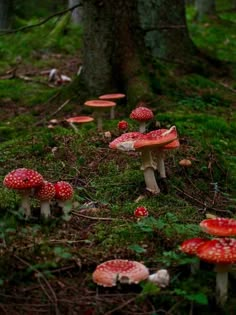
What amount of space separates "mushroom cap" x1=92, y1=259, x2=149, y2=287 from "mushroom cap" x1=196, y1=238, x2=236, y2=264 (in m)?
0.46

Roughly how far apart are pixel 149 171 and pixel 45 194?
5.08 ft

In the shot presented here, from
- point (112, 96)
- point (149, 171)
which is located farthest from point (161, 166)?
point (112, 96)

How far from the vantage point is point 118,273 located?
421cm

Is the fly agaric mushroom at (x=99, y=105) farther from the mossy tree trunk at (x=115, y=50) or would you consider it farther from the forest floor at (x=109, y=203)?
the mossy tree trunk at (x=115, y=50)

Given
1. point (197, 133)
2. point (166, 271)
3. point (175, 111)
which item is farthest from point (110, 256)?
point (175, 111)

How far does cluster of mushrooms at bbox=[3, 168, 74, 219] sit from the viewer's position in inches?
A: 192

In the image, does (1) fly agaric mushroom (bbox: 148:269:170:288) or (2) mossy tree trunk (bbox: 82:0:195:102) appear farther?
(2) mossy tree trunk (bbox: 82:0:195:102)

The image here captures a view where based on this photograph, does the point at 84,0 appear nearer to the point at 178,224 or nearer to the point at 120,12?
the point at 120,12

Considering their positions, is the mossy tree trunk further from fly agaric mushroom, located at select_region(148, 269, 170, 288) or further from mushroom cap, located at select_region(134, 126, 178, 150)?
fly agaric mushroom, located at select_region(148, 269, 170, 288)

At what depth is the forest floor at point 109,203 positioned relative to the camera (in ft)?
13.9

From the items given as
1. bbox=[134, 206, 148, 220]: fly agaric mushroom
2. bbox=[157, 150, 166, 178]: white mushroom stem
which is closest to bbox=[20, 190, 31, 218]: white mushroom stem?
bbox=[134, 206, 148, 220]: fly agaric mushroom

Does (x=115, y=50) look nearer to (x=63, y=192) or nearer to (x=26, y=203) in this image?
(x=63, y=192)

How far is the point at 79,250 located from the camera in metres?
4.68

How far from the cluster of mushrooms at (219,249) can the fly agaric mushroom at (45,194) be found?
1.32 meters
